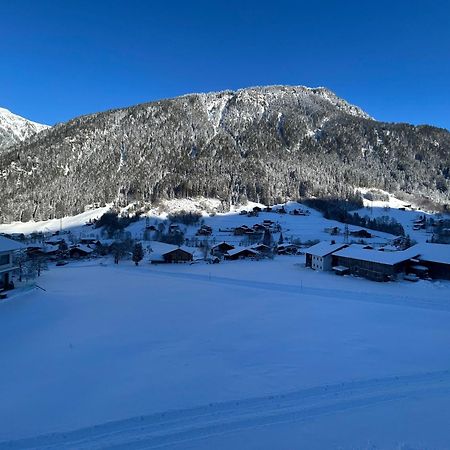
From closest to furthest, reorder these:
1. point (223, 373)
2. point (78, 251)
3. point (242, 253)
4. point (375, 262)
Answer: point (223, 373) → point (375, 262) → point (242, 253) → point (78, 251)

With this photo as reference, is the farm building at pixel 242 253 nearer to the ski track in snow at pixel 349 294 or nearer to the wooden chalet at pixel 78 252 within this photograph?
the ski track in snow at pixel 349 294

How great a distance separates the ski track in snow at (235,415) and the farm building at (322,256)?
27.4m

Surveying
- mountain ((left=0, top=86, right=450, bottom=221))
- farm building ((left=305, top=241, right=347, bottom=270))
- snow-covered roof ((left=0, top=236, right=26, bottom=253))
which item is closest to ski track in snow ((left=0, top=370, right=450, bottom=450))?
snow-covered roof ((left=0, top=236, right=26, bottom=253))

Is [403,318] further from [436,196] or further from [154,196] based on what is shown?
[436,196]

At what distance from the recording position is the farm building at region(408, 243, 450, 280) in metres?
31.4

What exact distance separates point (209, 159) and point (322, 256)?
121 m

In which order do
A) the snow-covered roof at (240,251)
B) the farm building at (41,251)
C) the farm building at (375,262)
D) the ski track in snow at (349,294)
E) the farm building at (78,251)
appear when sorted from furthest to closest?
the farm building at (41,251) → the farm building at (78,251) → the snow-covered roof at (240,251) → the farm building at (375,262) → the ski track in snow at (349,294)

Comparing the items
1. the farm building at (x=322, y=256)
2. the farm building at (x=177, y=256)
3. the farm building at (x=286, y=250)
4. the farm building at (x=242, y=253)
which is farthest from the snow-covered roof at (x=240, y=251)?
the farm building at (x=322, y=256)

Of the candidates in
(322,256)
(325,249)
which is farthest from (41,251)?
(325,249)

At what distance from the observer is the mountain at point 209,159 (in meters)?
128

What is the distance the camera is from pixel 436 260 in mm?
31703

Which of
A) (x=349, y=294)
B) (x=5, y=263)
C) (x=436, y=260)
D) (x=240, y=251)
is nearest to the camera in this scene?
(x=5, y=263)

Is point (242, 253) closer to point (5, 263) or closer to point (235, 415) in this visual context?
point (5, 263)

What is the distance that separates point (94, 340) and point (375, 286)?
23.4 metres
